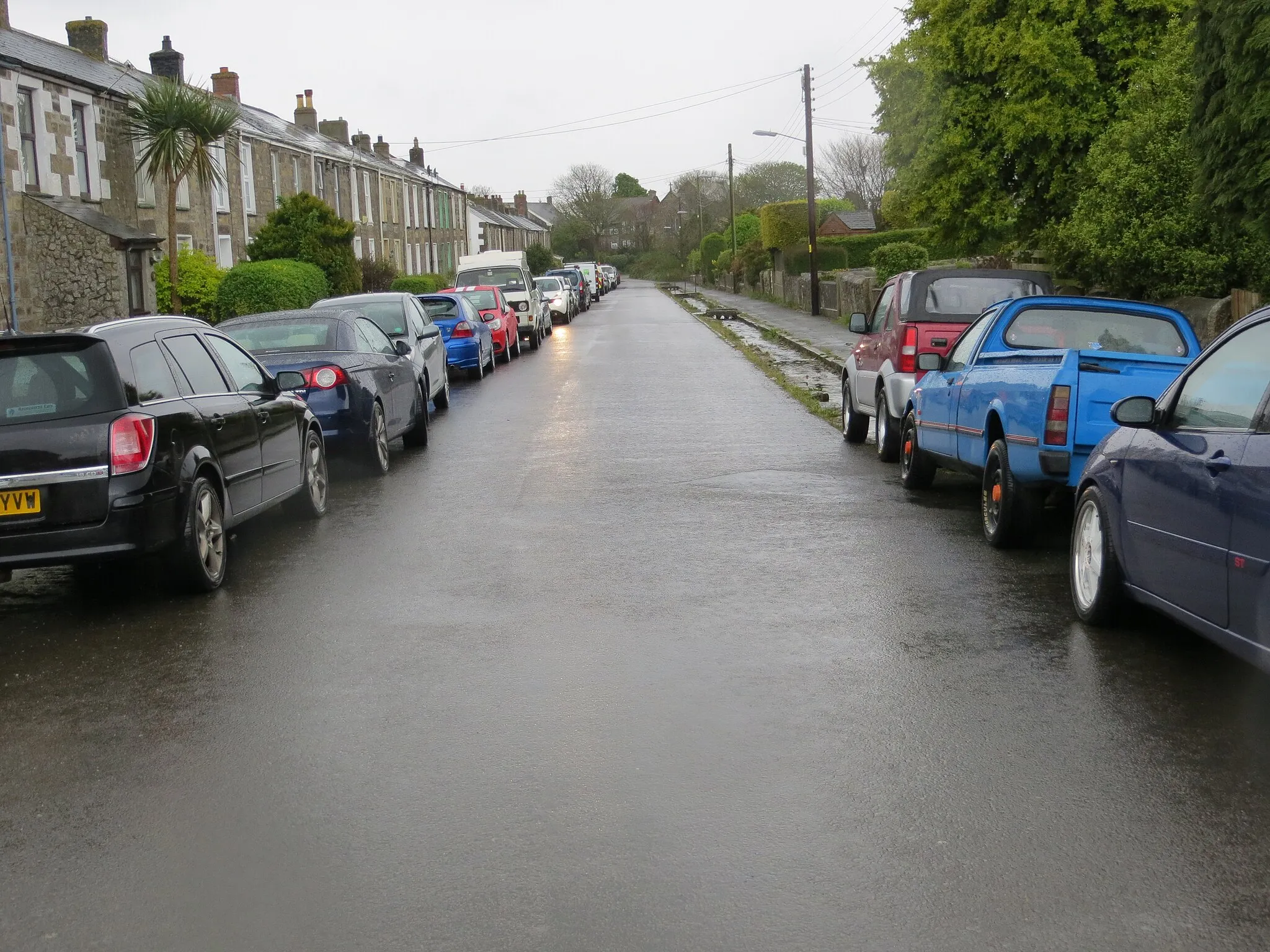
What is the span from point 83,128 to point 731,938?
3128 centimetres

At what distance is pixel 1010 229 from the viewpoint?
29250 mm

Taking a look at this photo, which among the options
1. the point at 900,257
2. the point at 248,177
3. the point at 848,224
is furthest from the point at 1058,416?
the point at 848,224

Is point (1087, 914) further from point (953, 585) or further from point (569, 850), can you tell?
point (953, 585)

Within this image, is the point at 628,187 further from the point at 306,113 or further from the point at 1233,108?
the point at 1233,108

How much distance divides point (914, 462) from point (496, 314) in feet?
61.0

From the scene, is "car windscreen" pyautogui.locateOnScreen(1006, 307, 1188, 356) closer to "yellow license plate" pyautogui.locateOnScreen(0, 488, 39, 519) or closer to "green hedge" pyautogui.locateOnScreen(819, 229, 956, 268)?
"yellow license plate" pyautogui.locateOnScreen(0, 488, 39, 519)

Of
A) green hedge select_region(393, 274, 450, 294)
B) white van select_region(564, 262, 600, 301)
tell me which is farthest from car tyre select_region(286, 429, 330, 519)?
white van select_region(564, 262, 600, 301)

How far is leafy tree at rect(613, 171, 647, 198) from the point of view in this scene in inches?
7387

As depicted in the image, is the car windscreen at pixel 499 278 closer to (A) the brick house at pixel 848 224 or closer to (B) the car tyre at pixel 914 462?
(B) the car tyre at pixel 914 462

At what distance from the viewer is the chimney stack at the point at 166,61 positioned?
40.2 meters

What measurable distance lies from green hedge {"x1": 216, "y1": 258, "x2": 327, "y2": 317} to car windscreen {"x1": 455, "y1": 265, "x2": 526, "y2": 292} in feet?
16.4

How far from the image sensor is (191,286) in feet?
105

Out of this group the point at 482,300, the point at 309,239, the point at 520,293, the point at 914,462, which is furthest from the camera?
the point at 309,239

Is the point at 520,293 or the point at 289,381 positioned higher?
the point at 520,293
